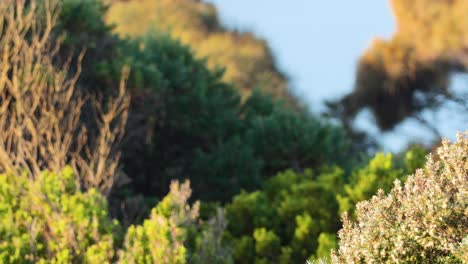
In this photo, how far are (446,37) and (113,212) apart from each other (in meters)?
22.4

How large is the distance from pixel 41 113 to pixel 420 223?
8456 millimetres

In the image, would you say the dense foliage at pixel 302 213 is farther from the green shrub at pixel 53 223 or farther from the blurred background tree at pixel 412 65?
the blurred background tree at pixel 412 65

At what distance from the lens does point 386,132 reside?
106ft

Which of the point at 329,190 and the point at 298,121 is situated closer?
the point at 329,190

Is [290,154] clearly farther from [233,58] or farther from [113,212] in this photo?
[233,58]

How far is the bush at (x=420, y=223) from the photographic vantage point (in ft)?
15.2

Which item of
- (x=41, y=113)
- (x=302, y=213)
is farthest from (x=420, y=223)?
(x=41, y=113)

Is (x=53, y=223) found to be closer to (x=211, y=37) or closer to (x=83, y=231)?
(x=83, y=231)

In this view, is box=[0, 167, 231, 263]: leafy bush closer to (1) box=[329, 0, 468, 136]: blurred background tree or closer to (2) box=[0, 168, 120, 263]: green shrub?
(2) box=[0, 168, 120, 263]: green shrub

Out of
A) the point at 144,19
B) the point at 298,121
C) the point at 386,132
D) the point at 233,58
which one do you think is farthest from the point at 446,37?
the point at 298,121

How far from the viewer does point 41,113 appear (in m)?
12.1

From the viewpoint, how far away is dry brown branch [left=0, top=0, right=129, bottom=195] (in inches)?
443

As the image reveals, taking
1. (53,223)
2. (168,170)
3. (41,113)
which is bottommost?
(53,223)

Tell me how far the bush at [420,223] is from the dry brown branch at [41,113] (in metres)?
6.40
